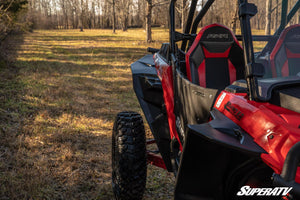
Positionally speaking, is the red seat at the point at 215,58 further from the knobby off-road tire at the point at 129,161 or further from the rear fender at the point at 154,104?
the knobby off-road tire at the point at 129,161

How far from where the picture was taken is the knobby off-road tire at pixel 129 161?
8.37 feet

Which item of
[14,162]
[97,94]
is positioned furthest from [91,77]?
[14,162]

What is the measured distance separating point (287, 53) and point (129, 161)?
5.11 ft

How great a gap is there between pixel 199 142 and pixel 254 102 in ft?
1.13

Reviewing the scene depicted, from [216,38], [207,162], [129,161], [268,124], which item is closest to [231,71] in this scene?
[216,38]

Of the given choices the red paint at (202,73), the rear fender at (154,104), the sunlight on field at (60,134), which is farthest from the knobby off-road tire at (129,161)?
the red paint at (202,73)

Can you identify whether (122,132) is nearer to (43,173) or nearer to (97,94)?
(43,173)

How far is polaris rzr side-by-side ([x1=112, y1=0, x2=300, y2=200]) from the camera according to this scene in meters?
1.32

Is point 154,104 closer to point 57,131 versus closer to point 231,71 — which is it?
point 231,71

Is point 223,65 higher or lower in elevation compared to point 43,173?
higher

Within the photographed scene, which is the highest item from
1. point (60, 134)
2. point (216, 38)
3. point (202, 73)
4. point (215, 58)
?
point (216, 38)

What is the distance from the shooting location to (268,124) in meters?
1.33

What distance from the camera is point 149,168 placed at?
3.66m

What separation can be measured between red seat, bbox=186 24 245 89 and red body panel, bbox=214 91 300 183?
1127 millimetres
